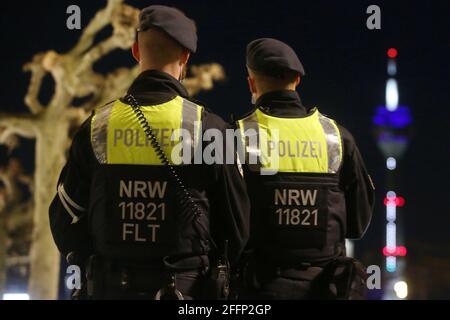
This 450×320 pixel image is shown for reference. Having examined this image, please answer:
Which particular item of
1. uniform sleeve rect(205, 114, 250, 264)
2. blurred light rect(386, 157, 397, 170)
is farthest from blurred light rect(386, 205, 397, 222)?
uniform sleeve rect(205, 114, 250, 264)

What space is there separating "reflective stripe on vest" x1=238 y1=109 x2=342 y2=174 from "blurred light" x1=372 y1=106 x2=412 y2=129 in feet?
15.0

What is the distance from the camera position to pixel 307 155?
8.16 ft

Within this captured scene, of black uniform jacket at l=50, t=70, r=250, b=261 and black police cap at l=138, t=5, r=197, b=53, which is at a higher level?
black police cap at l=138, t=5, r=197, b=53

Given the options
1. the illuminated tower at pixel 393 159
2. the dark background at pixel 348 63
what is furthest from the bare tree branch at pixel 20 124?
the illuminated tower at pixel 393 159

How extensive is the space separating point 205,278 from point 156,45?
73 cm

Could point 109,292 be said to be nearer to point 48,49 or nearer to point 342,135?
point 342,135

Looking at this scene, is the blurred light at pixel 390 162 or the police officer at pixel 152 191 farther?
the blurred light at pixel 390 162

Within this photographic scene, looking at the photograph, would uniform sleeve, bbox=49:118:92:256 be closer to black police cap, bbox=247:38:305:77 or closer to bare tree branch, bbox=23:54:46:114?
black police cap, bbox=247:38:305:77

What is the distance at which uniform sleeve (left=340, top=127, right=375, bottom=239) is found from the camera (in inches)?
100

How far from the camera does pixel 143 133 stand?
6.87 ft

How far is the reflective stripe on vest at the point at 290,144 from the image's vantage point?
248cm

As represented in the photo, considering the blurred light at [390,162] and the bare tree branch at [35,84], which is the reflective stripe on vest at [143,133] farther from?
the blurred light at [390,162]

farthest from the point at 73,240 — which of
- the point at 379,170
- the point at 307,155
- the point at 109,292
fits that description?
the point at 379,170

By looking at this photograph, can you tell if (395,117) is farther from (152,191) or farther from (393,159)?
(152,191)
